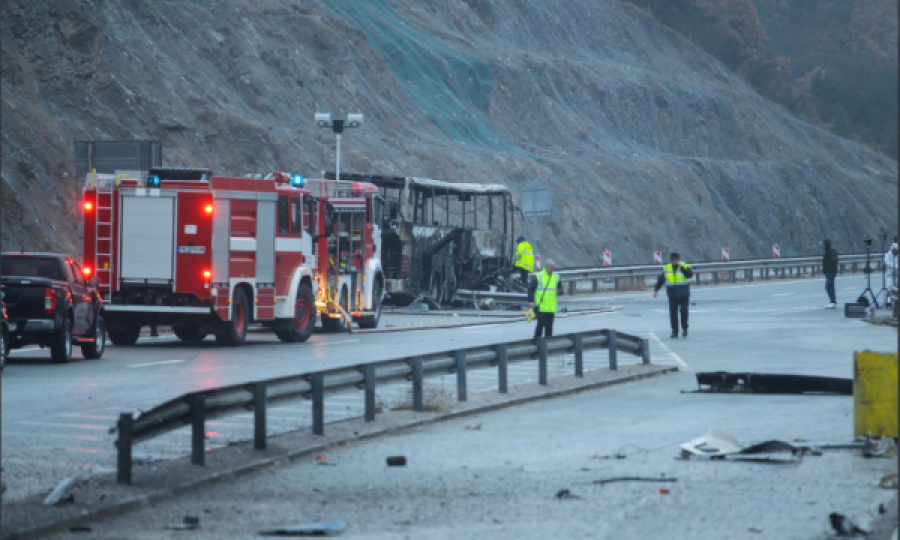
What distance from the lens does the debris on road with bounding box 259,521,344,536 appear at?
8141mm

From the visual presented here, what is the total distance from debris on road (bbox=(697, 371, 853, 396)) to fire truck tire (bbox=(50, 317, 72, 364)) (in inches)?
378

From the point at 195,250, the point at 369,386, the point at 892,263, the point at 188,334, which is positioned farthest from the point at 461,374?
the point at 892,263

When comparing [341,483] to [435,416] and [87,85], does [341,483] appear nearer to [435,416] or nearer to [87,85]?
[435,416]

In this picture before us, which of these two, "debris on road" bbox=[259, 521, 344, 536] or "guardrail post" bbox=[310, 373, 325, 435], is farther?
"guardrail post" bbox=[310, 373, 325, 435]

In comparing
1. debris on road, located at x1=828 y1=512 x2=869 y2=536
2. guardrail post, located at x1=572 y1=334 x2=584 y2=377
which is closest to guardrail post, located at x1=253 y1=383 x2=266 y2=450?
debris on road, located at x1=828 y1=512 x2=869 y2=536

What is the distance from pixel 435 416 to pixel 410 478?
389 centimetres

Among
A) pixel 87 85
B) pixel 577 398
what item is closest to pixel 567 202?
pixel 87 85

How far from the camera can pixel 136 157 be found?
92.4ft

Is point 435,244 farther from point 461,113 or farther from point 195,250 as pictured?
point 461,113

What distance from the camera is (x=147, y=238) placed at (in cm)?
2414

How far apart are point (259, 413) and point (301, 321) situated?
15.2m

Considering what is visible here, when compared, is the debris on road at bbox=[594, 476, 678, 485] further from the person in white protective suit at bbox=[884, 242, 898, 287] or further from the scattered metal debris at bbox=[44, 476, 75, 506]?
the person in white protective suit at bbox=[884, 242, 898, 287]

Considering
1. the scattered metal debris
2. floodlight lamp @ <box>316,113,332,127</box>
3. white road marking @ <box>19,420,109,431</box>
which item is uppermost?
floodlight lamp @ <box>316,113,332,127</box>

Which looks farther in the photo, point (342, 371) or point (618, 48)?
point (618, 48)
